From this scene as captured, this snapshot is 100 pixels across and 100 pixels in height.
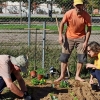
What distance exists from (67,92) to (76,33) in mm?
1427

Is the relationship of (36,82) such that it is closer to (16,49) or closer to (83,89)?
(83,89)

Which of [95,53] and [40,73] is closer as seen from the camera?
[95,53]

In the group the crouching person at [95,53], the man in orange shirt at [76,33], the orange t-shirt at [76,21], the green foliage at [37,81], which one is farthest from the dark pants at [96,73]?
the green foliage at [37,81]

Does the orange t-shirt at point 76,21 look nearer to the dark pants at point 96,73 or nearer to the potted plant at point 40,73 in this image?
the dark pants at point 96,73

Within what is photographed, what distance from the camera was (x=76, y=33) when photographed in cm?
676

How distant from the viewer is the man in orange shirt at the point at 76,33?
6.55 m

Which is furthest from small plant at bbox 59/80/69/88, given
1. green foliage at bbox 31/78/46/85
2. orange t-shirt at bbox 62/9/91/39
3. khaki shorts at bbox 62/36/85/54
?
orange t-shirt at bbox 62/9/91/39

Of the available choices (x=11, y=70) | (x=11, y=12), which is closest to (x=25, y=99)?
(x=11, y=70)

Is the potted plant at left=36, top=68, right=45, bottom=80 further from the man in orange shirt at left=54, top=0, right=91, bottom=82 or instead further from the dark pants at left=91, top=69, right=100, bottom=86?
the dark pants at left=91, top=69, right=100, bottom=86

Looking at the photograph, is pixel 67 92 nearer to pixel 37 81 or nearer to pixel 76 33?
pixel 37 81

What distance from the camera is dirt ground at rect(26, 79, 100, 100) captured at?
228 inches

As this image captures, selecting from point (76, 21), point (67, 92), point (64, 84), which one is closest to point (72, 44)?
point (76, 21)

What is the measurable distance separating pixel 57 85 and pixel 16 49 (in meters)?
2.61

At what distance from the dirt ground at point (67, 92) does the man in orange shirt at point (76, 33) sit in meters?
0.42
